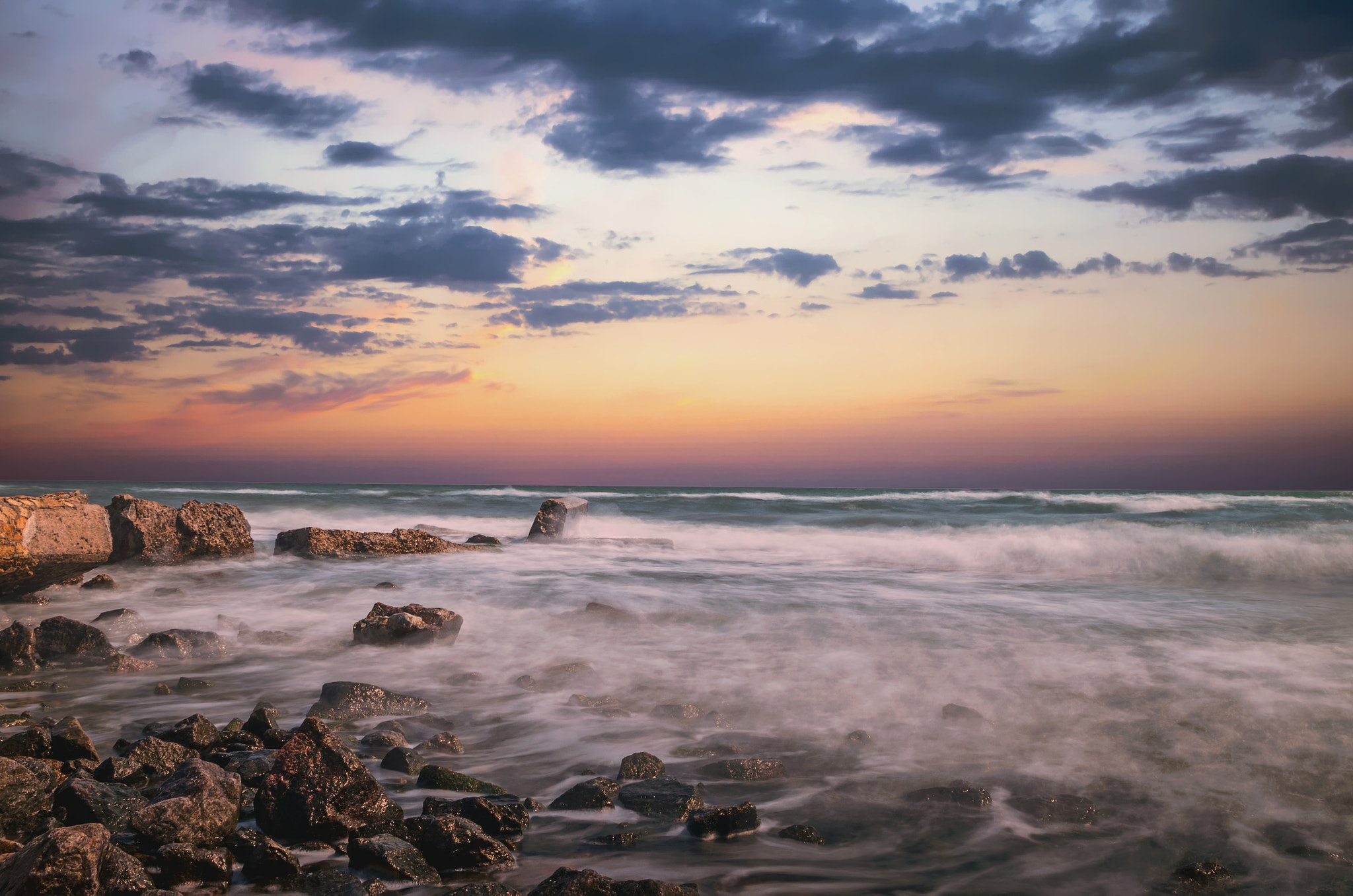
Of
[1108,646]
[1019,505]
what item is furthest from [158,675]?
[1019,505]

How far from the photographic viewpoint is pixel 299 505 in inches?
1176

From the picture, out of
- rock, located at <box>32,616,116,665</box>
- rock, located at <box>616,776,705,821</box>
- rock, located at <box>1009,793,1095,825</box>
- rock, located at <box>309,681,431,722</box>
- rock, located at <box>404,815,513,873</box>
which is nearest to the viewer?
rock, located at <box>404,815,513,873</box>

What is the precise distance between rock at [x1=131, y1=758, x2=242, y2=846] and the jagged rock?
2.28 ft

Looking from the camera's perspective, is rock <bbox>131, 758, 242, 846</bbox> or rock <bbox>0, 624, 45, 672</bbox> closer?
rock <bbox>131, 758, 242, 846</bbox>

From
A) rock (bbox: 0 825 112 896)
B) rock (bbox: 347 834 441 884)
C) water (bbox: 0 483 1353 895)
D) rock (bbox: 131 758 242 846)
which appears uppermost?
rock (bbox: 0 825 112 896)

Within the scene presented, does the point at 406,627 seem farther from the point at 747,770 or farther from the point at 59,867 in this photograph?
the point at 59,867

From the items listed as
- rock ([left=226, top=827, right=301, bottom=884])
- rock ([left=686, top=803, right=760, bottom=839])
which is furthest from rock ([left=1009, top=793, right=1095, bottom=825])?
rock ([left=226, top=827, right=301, bottom=884])

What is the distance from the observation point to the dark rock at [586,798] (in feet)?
10.3

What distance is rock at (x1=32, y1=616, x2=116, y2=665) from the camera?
221 inches

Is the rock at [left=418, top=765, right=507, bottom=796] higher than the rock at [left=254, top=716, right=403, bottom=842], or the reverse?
the rock at [left=254, top=716, right=403, bottom=842]

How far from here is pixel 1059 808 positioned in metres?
3.31

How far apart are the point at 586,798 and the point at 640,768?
0.40 m

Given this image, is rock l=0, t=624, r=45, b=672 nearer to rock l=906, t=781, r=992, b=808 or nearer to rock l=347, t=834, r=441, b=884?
rock l=347, t=834, r=441, b=884

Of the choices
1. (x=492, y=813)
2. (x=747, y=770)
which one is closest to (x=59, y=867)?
(x=492, y=813)
